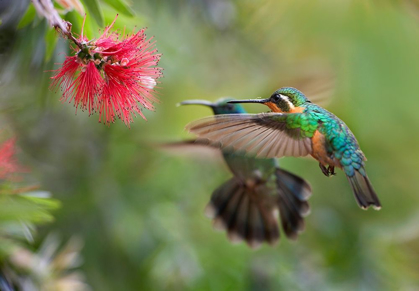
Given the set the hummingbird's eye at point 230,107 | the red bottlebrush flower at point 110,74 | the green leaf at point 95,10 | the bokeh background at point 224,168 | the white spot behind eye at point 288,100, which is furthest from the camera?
the bokeh background at point 224,168

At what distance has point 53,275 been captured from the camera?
113 cm

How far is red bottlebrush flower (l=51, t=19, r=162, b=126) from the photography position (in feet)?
2.36

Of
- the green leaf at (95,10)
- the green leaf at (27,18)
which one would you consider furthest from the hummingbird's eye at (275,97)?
the green leaf at (27,18)

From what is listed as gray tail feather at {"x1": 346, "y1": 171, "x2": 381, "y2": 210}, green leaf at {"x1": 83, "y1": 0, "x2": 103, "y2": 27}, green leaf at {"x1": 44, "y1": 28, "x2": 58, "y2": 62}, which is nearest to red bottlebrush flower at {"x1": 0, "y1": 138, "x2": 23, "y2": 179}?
green leaf at {"x1": 44, "y1": 28, "x2": 58, "y2": 62}

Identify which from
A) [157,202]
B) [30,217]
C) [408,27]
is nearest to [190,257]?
[157,202]

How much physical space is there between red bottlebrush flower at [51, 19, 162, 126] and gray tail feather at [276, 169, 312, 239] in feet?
2.03

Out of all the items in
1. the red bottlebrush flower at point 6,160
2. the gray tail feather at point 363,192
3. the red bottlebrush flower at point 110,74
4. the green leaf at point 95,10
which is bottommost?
the red bottlebrush flower at point 6,160

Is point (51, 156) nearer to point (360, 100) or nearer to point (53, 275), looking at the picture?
point (53, 275)

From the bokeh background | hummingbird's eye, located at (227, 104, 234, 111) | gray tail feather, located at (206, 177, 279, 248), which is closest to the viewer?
hummingbird's eye, located at (227, 104, 234, 111)

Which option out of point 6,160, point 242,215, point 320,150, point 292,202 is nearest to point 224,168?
point 242,215

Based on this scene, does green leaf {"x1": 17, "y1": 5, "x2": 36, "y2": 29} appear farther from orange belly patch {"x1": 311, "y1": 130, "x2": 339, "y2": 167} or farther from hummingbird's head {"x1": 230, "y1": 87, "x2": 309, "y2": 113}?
orange belly patch {"x1": 311, "y1": 130, "x2": 339, "y2": 167}

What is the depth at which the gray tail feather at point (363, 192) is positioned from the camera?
0.84 meters

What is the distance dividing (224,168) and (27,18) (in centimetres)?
80

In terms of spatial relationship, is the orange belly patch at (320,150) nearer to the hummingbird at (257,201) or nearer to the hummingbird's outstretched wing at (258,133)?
the hummingbird's outstretched wing at (258,133)
